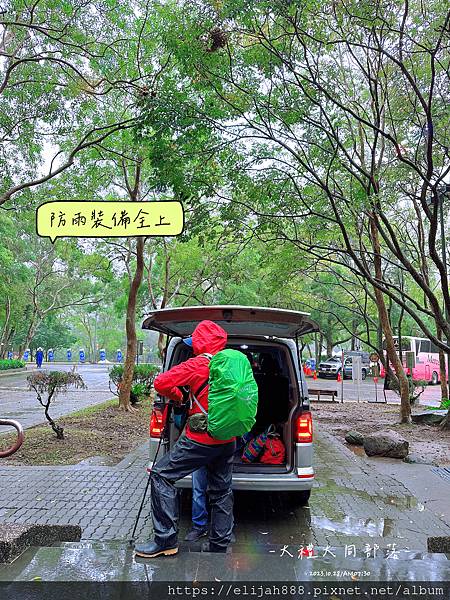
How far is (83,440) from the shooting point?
28.6 ft

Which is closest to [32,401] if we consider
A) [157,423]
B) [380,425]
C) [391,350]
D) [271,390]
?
[380,425]

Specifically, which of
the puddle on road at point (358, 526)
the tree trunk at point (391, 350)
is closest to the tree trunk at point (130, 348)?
the tree trunk at point (391, 350)

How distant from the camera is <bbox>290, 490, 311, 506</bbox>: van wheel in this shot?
502 cm

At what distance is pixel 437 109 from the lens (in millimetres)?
8867

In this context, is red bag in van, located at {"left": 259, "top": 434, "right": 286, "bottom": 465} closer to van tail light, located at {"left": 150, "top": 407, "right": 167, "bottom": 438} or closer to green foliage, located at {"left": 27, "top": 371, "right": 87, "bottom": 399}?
van tail light, located at {"left": 150, "top": 407, "right": 167, "bottom": 438}

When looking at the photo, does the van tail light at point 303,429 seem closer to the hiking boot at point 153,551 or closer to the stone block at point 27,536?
the hiking boot at point 153,551

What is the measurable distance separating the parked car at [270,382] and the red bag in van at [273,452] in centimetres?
9

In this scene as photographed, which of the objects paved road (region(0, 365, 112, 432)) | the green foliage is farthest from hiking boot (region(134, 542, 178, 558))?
paved road (region(0, 365, 112, 432))

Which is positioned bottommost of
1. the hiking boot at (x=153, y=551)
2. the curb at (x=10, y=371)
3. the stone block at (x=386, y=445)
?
the curb at (x=10, y=371)

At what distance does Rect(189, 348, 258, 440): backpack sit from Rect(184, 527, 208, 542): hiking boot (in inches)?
45.2

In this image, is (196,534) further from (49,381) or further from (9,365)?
(9,365)

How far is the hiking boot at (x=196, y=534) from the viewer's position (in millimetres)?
4133

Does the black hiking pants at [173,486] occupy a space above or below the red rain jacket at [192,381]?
below

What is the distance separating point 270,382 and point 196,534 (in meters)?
1.86
